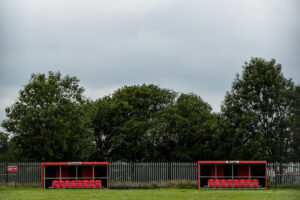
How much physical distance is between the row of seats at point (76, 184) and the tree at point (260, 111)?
15.6 m

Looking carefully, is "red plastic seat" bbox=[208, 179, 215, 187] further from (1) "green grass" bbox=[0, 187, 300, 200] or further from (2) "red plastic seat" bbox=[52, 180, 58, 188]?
(2) "red plastic seat" bbox=[52, 180, 58, 188]

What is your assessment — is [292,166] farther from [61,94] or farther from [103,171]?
[61,94]

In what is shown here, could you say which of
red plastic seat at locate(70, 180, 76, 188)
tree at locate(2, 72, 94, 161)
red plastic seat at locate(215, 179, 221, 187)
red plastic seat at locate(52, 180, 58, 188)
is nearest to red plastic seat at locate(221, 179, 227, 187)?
red plastic seat at locate(215, 179, 221, 187)

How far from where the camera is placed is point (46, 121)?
5116 cm

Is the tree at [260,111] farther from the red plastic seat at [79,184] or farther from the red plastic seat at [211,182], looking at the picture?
the red plastic seat at [79,184]

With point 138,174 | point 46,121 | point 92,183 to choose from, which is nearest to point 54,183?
point 92,183

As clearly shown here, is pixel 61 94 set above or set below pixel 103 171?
above

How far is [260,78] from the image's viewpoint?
50.0 meters

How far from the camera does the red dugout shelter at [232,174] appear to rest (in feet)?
128

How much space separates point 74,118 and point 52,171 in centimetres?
1178

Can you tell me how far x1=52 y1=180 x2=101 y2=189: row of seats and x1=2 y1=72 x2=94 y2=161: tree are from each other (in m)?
10.5

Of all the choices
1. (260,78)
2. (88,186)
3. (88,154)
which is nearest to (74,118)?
(88,154)

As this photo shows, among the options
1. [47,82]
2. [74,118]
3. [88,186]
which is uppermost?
[47,82]

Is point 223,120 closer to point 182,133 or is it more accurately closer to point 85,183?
point 182,133
